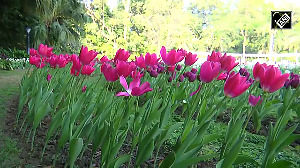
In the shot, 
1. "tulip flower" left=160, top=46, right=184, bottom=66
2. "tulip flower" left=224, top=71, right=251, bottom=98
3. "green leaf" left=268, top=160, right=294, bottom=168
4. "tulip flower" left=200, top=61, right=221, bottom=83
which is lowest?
"green leaf" left=268, top=160, right=294, bottom=168

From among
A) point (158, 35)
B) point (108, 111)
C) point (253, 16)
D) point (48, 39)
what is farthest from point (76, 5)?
point (253, 16)

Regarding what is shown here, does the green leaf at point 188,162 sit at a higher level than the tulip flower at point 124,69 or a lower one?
lower

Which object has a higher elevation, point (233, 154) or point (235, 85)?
point (235, 85)

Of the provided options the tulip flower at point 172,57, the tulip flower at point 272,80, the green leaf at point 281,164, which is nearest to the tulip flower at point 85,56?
the tulip flower at point 172,57

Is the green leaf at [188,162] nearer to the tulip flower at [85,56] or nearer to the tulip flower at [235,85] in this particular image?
the tulip flower at [235,85]

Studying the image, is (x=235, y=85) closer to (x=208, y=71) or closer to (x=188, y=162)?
(x=208, y=71)

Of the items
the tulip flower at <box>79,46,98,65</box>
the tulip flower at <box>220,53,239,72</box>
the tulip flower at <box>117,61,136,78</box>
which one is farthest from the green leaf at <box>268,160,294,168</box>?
the tulip flower at <box>79,46,98,65</box>

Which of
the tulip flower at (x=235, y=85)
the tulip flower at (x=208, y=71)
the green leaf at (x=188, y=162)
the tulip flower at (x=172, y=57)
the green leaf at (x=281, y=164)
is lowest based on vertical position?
the green leaf at (x=281, y=164)

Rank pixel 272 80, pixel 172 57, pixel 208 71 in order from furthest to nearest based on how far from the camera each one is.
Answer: pixel 172 57
pixel 208 71
pixel 272 80

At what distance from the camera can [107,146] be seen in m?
1.04

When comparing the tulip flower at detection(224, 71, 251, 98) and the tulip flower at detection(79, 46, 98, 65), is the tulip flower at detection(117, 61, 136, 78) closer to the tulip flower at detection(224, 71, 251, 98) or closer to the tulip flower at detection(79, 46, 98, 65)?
the tulip flower at detection(79, 46, 98, 65)

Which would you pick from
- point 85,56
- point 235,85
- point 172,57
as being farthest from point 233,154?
point 85,56

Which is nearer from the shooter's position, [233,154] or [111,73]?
[233,154]

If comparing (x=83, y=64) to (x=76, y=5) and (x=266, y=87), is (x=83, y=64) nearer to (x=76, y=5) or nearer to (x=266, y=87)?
(x=266, y=87)
